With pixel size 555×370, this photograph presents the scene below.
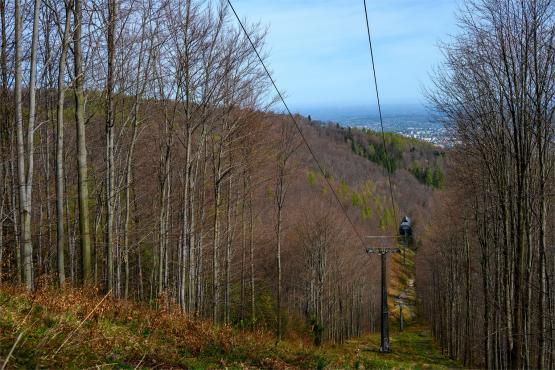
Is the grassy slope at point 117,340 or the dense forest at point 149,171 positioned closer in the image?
the grassy slope at point 117,340

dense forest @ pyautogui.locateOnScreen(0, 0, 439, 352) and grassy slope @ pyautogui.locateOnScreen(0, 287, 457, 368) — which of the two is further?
dense forest @ pyautogui.locateOnScreen(0, 0, 439, 352)

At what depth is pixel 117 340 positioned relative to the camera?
6477mm

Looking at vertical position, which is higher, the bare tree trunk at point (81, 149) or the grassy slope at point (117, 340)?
the bare tree trunk at point (81, 149)

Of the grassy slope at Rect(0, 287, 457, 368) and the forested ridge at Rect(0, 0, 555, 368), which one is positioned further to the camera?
the forested ridge at Rect(0, 0, 555, 368)

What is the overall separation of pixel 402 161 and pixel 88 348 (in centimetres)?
13548

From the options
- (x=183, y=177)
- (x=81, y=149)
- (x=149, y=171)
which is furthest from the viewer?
(x=149, y=171)

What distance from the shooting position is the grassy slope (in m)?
4.76

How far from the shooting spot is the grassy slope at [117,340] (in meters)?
4.76

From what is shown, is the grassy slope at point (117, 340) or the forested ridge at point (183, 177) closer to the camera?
the grassy slope at point (117, 340)

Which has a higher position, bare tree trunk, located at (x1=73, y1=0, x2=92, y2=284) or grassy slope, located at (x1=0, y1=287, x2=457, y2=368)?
bare tree trunk, located at (x1=73, y1=0, x2=92, y2=284)

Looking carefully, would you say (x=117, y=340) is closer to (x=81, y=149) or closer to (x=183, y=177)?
(x=81, y=149)

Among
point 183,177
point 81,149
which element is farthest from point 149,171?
point 81,149

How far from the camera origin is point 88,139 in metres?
19.6

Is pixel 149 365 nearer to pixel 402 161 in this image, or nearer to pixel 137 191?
pixel 137 191
